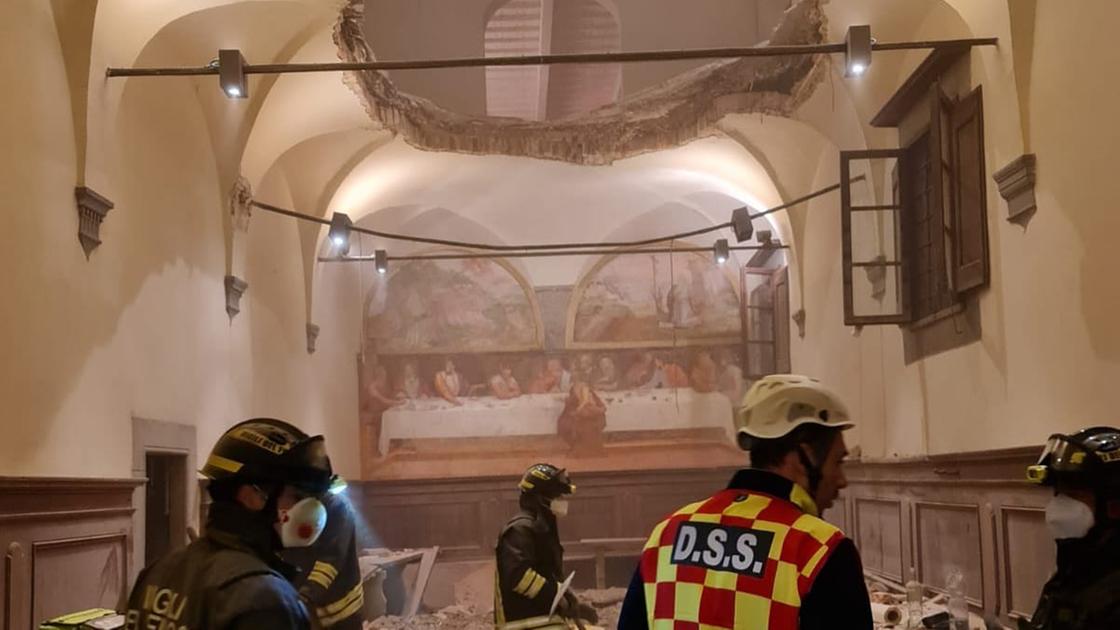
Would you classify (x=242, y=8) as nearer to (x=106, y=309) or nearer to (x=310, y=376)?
(x=106, y=309)

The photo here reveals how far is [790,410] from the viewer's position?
337 cm

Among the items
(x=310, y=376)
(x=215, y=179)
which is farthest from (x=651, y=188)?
(x=215, y=179)

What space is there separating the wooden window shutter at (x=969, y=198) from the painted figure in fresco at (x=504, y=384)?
12.0 m

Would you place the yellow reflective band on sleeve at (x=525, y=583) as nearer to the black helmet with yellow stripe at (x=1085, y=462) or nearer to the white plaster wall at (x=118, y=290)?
the white plaster wall at (x=118, y=290)

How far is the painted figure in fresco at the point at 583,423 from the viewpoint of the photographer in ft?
67.7

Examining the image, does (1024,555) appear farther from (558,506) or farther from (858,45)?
(858,45)

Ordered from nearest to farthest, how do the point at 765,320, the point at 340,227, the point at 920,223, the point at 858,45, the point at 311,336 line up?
1. the point at 858,45
2. the point at 920,223
3. the point at 340,227
4. the point at 311,336
5. the point at 765,320

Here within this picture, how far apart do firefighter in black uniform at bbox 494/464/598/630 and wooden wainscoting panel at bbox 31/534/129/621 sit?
9.53ft

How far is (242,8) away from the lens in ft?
36.7

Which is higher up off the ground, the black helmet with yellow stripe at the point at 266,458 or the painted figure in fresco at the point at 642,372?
the painted figure in fresco at the point at 642,372

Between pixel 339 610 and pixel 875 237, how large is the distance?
20.0 ft

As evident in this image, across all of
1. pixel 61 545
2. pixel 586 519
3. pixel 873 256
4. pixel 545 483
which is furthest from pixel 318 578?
pixel 586 519

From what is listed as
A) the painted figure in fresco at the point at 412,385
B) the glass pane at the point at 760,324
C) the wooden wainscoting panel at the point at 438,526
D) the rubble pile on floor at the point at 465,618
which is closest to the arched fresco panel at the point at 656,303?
the glass pane at the point at 760,324

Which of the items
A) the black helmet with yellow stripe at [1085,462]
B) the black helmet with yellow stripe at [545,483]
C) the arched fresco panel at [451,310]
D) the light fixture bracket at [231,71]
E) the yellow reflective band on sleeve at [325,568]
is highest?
the light fixture bracket at [231,71]
